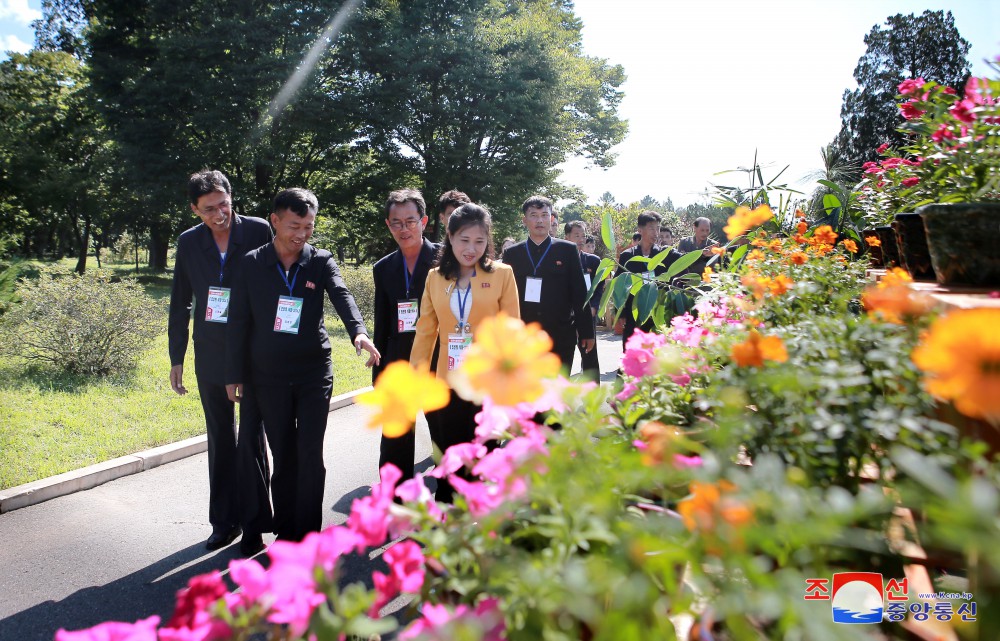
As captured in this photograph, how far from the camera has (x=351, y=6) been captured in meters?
20.3

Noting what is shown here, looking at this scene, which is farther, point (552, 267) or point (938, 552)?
point (552, 267)

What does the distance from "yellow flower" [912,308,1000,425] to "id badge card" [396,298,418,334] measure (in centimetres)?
373

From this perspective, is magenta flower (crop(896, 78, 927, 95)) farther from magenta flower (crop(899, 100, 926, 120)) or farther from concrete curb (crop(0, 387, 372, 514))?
concrete curb (crop(0, 387, 372, 514))

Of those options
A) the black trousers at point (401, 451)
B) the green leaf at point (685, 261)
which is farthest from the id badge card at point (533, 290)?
the green leaf at point (685, 261)

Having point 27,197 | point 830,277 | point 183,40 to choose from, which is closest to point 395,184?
point 183,40

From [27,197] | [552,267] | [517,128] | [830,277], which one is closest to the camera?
[830,277]

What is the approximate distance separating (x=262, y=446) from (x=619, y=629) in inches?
145

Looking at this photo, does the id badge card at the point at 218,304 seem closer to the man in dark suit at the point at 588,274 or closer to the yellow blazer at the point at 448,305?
the yellow blazer at the point at 448,305

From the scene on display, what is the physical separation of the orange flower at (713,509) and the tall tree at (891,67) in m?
36.0

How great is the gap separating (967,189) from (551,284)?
11.3 ft

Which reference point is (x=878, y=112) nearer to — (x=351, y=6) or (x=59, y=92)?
(x=351, y=6)

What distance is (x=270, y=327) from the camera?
354 cm

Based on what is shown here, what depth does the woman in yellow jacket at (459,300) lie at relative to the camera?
3.59 metres

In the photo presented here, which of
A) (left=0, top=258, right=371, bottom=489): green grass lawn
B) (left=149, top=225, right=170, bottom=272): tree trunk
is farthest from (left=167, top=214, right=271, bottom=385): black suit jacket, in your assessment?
(left=149, top=225, right=170, bottom=272): tree trunk
